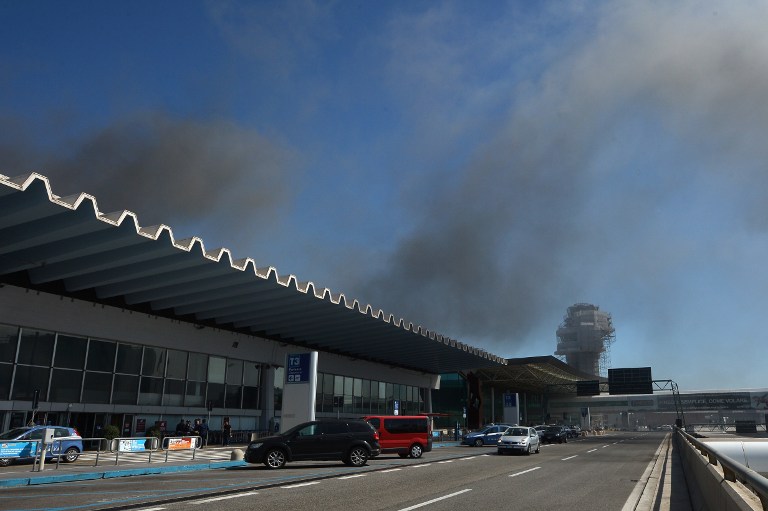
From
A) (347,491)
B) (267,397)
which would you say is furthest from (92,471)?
(267,397)

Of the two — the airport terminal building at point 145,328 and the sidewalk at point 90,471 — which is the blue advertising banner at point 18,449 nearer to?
the sidewalk at point 90,471

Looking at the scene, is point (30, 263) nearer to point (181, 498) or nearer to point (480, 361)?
point (181, 498)

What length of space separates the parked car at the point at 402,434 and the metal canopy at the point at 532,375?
140ft


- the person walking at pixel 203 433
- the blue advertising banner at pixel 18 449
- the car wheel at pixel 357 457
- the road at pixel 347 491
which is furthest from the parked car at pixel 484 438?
the blue advertising banner at pixel 18 449

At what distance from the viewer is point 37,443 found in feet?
63.6

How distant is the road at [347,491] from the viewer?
11188 millimetres

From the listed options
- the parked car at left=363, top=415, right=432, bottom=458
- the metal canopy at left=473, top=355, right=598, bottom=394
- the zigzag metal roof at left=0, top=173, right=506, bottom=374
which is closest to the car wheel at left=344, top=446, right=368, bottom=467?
the parked car at left=363, top=415, right=432, bottom=458

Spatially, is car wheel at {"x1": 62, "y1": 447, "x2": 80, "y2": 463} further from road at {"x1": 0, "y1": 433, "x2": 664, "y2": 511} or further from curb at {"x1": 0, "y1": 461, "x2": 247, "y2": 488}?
road at {"x1": 0, "y1": 433, "x2": 664, "y2": 511}

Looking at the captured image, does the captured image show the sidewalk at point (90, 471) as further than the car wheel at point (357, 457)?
No

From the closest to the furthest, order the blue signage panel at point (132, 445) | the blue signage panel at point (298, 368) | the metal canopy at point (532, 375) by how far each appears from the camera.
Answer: the blue signage panel at point (132, 445) < the blue signage panel at point (298, 368) < the metal canopy at point (532, 375)

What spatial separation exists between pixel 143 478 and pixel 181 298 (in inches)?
575

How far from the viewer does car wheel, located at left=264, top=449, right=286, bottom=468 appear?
2022 cm

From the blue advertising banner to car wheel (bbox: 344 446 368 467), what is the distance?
10394 mm

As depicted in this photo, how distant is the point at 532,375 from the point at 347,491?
6995 cm
